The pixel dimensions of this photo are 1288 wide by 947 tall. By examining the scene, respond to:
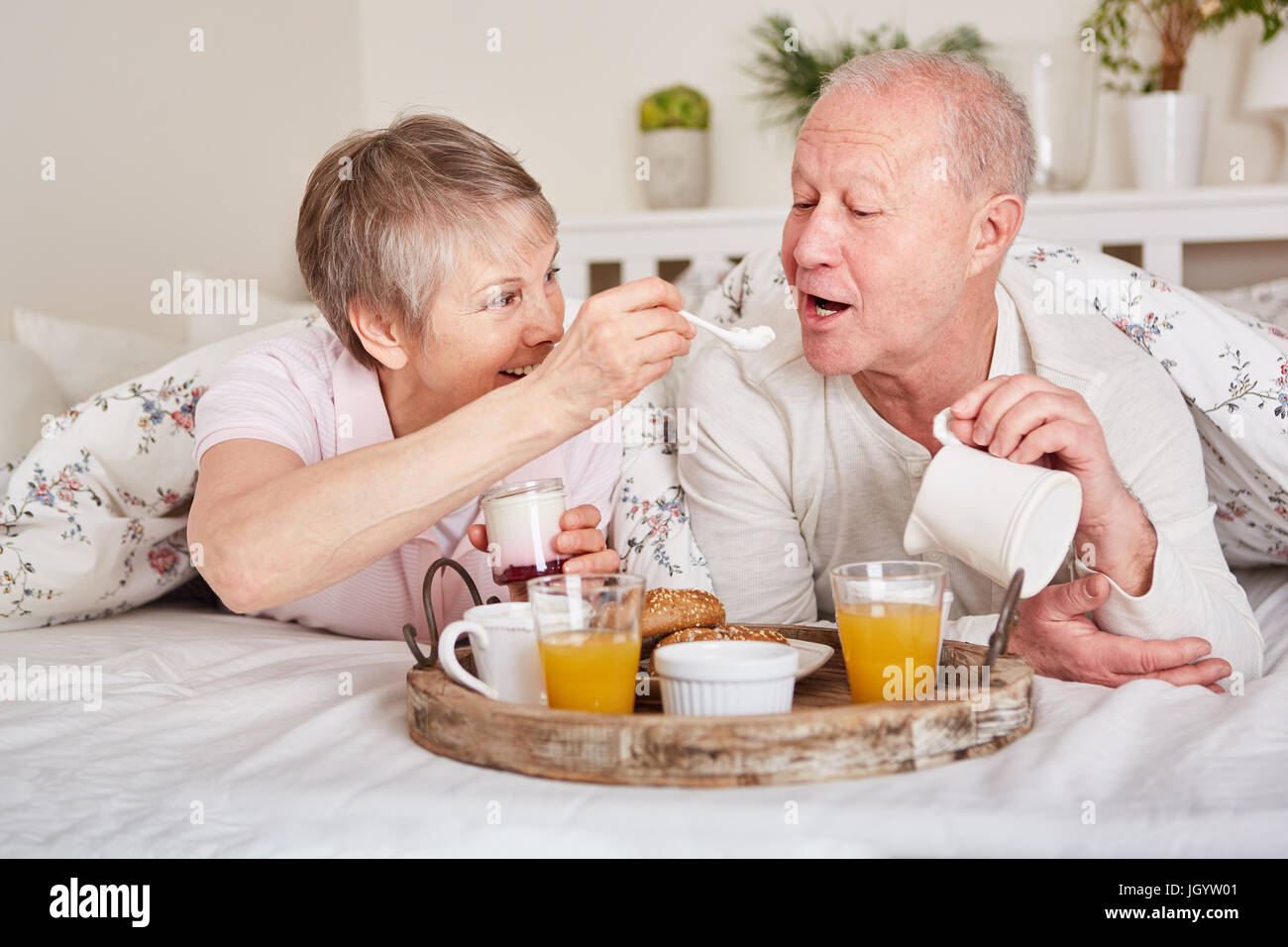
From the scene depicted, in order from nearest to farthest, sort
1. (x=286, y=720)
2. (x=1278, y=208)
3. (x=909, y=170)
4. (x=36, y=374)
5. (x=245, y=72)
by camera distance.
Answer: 1. (x=286, y=720)
2. (x=909, y=170)
3. (x=36, y=374)
4. (x=1278, y=208)
5. (x=245, y=72)

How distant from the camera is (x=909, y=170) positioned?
136 centimetres

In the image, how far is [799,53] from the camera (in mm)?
2902

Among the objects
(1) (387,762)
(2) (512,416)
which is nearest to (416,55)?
(2) (512,416)

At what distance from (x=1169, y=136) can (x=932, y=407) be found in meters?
1.55

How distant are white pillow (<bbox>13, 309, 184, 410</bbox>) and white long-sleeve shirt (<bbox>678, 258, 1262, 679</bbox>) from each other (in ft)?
3.90

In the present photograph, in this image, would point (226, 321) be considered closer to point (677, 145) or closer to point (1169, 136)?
point (677, 145)

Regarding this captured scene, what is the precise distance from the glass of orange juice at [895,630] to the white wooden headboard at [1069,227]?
5.70 feet

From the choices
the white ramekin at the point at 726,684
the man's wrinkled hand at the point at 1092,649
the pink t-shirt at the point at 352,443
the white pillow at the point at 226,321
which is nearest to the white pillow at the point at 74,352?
the white pillow at the point at 226,321

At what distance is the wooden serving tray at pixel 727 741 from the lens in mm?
878

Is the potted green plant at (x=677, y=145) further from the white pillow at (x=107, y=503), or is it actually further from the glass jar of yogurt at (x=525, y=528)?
the glass jar of yogurt at (x=525, y=528)

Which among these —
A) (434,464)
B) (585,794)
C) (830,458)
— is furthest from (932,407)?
(585,794)

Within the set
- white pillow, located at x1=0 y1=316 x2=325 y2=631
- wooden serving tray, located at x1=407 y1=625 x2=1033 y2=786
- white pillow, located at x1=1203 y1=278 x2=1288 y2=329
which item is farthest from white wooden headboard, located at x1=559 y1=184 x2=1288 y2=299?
wooden serving tray, located at x1=407 y1=625 x2=1033 y2=786

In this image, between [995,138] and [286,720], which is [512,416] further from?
[995,138]
